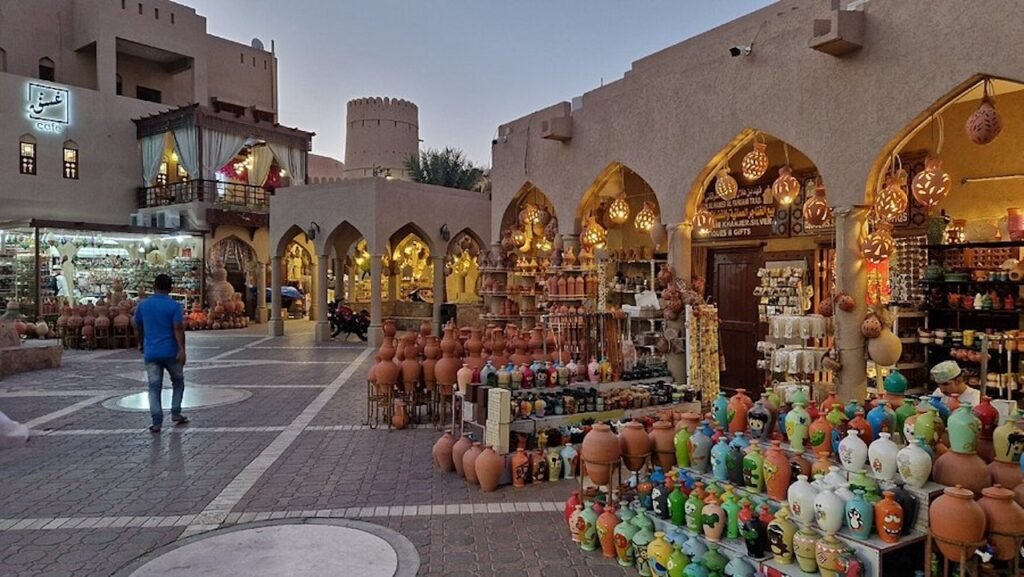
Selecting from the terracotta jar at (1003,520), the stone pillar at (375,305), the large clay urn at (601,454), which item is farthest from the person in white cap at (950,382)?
the stone pillar at (375,305)

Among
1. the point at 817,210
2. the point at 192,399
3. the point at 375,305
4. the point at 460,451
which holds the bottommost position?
the point at 192,399

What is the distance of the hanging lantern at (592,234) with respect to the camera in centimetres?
1073

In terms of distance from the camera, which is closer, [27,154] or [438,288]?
[438,288]

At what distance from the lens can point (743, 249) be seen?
10.3 m

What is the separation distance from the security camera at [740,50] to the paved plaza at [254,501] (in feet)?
18.6

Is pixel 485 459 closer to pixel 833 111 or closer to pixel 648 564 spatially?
pixel 648 564

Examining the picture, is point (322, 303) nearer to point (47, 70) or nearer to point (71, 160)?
point (71, 160)

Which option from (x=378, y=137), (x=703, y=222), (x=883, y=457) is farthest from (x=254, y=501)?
(x=378, y=137)

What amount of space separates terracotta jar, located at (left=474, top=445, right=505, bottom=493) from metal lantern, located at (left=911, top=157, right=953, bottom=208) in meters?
4.98

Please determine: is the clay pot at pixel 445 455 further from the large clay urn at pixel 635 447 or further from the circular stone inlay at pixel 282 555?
the large clay urn at pixel 635 447

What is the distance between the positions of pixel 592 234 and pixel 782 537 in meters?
7.58

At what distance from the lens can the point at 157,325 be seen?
778cm

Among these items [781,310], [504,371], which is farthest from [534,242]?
[504,371]

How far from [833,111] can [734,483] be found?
4764 millimetres
